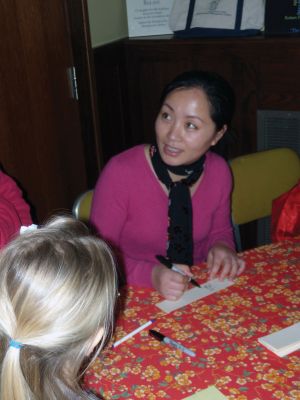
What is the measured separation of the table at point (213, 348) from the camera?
1076 mm

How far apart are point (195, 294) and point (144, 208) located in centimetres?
41

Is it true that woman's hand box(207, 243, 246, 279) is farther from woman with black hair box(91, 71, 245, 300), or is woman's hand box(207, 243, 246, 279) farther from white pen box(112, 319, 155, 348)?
white pen box(112, 319, 155, 348)

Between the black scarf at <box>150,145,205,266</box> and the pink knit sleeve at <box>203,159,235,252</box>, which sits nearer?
the black scarf at <box>150,145,205,266</box>

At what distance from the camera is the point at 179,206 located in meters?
1.68

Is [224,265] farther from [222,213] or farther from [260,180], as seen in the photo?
[260,180]

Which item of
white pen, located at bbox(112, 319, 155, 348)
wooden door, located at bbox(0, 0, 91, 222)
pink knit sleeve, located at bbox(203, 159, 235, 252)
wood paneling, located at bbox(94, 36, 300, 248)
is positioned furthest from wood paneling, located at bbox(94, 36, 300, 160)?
white pen, located at bbox(112, 319, 155, 348)

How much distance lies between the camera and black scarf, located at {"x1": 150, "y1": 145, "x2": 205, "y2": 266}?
5.52 ft

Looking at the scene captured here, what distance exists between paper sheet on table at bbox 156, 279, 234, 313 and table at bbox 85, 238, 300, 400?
15 millimetres

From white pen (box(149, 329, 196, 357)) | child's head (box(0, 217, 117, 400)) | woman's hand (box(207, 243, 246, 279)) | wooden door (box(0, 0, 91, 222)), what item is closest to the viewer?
child's head (box(0, 217, 117, 400))

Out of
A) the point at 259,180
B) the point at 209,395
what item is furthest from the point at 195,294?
the point at 259,180

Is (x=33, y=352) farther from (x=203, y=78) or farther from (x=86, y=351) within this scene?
(x=203, y=78)

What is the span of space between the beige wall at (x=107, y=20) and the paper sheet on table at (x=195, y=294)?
167cm

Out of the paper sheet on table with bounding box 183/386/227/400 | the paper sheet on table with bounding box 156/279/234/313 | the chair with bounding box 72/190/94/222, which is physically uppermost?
the chair with bounding box 72/190/94/222

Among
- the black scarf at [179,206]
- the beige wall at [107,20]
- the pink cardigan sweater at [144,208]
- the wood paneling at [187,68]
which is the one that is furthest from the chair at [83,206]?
the beige wall at [107,20]
